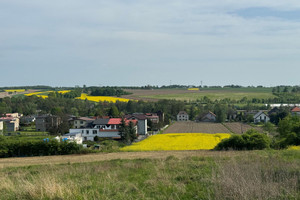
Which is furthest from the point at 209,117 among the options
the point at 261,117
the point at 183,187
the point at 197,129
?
the point at 183,187

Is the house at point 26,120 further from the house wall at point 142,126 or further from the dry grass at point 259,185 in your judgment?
the dry grass at point 259,185

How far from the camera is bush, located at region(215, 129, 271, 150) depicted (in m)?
24.2

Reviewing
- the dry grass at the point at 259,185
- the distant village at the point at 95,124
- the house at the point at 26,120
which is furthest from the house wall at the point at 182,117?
the dry grass at the point at 259,185

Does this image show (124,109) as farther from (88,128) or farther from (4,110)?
(88,128)

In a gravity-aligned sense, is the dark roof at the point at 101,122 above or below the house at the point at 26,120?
above

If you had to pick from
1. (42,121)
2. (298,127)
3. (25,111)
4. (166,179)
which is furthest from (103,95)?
(166,179)

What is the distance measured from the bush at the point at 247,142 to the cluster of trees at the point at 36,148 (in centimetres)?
1231

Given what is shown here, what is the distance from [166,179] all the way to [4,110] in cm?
10844

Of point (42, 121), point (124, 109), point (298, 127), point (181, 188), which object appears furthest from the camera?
point (124, 109)

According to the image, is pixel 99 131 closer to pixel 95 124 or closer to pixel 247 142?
pixel 95 124

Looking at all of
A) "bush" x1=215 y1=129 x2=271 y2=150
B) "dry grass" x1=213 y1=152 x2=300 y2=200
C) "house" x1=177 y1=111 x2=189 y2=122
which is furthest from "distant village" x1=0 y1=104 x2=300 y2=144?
"dry grass" x1=213 y1=152 x2=300 y2=200

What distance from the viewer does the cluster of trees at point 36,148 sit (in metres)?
28.7

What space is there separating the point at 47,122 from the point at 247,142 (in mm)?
53492

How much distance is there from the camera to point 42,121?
243ft
